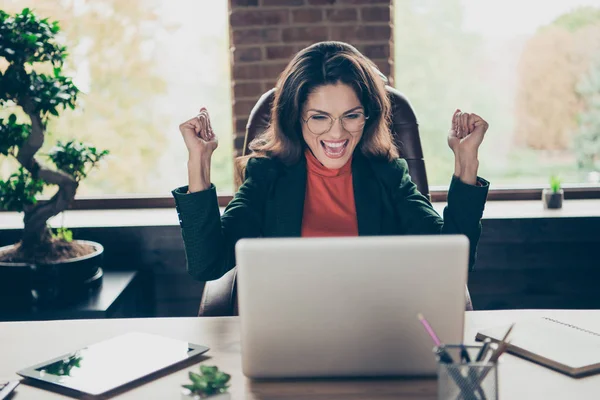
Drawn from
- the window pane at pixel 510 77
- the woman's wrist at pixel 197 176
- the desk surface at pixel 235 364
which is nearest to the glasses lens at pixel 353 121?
the woman's wrist at pixel 197 176

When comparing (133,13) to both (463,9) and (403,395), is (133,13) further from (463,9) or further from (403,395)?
(403,395)

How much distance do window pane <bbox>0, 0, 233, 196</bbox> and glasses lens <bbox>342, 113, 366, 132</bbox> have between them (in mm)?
1066

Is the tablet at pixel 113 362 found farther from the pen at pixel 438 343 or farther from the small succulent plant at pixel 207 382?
the pen at pixel 438 343

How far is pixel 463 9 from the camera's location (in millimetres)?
2742

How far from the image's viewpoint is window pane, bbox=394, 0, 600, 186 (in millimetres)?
2736

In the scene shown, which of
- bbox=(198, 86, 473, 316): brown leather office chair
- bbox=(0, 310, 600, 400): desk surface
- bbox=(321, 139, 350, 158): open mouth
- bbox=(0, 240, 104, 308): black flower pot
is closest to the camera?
bbox=(0, 310, 600, 400): desk surface

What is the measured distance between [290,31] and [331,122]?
95cm

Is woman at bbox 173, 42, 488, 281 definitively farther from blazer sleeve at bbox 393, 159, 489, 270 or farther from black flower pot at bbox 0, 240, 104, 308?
black flower pot at bbox 0, 240, 104, 308

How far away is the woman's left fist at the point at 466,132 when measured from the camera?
1602 millimetres

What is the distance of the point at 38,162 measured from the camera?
2170 mm

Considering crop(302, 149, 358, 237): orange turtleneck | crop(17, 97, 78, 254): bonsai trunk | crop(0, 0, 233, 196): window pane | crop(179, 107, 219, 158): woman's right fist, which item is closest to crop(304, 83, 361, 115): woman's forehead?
crop(302, 149, 358, 237): orange turtleneck

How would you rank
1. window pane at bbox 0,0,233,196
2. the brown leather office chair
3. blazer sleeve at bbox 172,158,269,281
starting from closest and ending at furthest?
blazer sleeve at bbox 172,158,269,281 < the brown leather office chair < window pane at bbox 0,0,233,196

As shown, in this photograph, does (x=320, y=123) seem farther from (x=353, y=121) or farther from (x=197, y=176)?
(x=197, y=176)

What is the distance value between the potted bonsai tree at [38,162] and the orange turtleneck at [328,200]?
2.50 feet
